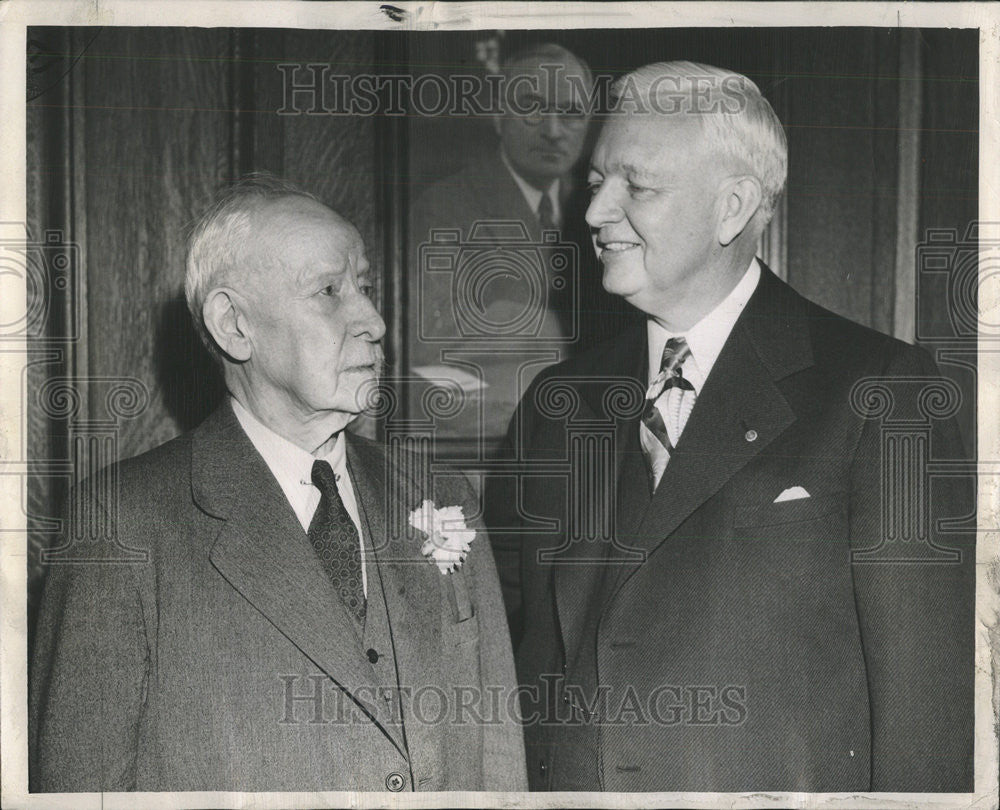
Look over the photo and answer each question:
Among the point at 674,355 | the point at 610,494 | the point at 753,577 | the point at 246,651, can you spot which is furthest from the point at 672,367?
the point at 246,651

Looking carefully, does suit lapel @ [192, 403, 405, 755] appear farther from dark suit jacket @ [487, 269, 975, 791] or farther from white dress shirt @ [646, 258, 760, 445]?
white dress shirt @ [646, 258, 760, 445]

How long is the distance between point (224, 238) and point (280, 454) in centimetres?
29

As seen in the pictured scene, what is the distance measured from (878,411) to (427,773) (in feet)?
2.49

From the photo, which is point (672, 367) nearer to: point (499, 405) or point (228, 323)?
point (499, 405)

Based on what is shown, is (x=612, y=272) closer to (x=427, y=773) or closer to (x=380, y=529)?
(x=380, y=529)

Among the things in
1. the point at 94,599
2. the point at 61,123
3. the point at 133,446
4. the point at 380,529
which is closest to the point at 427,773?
the point at 380,529

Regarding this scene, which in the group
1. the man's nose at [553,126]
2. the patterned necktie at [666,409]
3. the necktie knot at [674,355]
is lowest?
the patterned necktie at [666,409]

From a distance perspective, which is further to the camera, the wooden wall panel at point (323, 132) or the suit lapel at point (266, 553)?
the wooden wall panel at point (323, 132)

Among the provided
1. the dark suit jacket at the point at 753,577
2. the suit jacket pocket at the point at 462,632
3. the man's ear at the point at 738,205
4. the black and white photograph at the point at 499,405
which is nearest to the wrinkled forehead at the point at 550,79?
the black and white photograph at the point at 499,405

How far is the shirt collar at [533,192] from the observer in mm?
1344

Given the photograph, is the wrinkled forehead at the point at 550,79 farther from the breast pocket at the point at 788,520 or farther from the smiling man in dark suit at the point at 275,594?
the breast pocket at the point at 788,520

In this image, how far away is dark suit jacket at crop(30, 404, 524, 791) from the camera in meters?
1.26

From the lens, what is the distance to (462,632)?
51.7 inches

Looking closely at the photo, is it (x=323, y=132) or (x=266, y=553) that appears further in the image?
(x=323, y=132)
